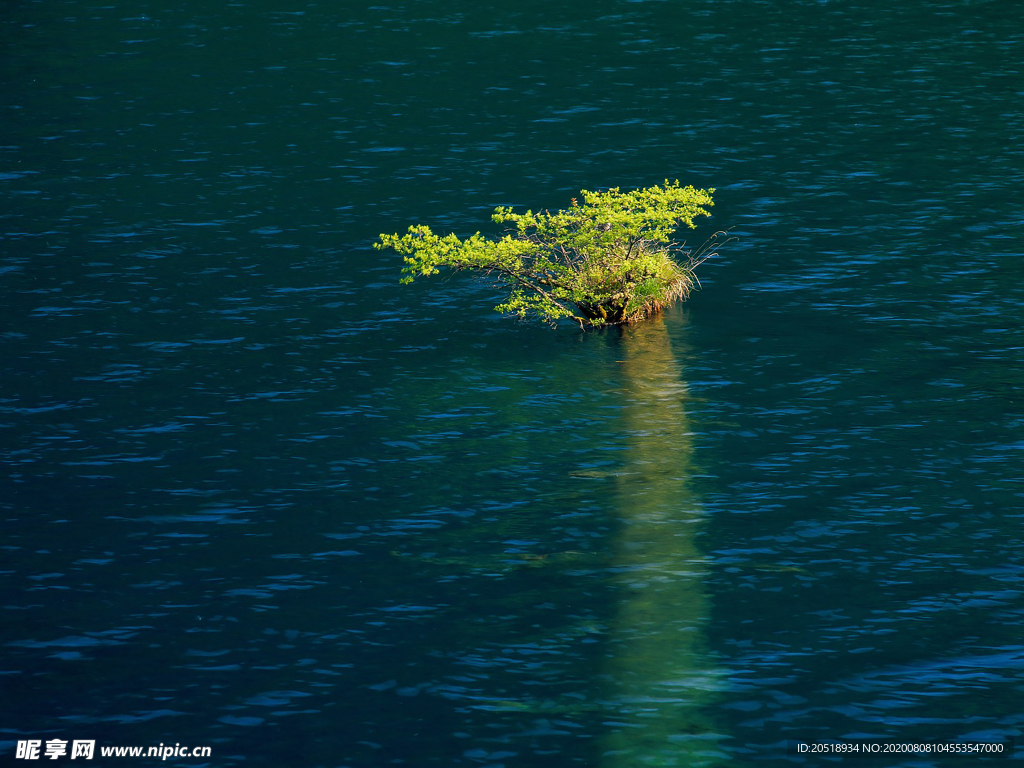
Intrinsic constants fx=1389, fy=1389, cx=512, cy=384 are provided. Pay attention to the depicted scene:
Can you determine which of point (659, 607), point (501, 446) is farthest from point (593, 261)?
point (659, 607)

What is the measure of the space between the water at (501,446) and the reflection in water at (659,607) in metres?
0.12

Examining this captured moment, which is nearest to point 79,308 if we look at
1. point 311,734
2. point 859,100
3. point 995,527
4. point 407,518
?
point 407,518

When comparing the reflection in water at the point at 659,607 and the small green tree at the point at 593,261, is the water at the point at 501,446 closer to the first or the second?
the reflection in water at the point at 659,607

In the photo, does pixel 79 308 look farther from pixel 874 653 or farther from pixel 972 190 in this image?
pixel 972 190

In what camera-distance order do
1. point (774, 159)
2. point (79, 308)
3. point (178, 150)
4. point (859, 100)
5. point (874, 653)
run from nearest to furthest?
point (874, 653) < point (79, 308) < point (774, 159) < point (178, 150) < point (859, 100)

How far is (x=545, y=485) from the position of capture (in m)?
45.1

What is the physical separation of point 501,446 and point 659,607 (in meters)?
12.3

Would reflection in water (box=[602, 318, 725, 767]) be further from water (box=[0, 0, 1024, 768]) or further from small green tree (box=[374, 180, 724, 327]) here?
small green tree (box=[374, 180, 724, 327])

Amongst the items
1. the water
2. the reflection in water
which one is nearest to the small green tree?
the water

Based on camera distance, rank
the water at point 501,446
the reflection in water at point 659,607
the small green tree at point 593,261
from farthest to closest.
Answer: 1. the small green tree at point 593,261
2. the water at point 501,446
3. the reflection in water at point 659,607

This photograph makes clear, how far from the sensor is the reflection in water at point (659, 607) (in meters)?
31.6

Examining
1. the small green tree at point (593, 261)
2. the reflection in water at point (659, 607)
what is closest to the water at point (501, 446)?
the reflection in water at point (659, 607)

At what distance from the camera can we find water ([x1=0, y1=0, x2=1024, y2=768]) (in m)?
33.5

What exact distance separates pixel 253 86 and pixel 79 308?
164 ft
